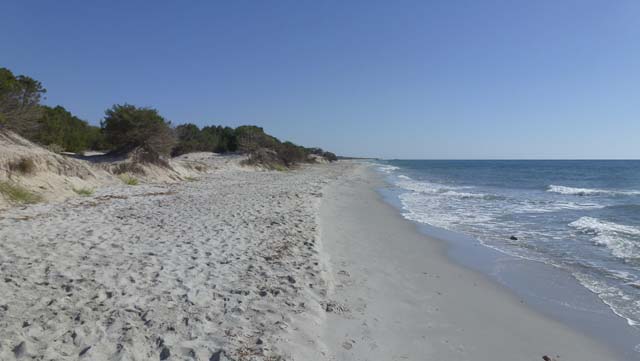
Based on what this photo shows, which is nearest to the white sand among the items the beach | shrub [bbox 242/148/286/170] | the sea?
the beach

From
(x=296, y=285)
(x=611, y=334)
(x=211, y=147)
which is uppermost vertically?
(x=211, y=147)

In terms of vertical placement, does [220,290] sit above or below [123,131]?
below

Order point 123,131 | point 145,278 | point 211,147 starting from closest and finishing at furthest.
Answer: point 145,278
point 123,131
point 211,147

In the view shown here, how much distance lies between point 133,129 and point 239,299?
63.7ft

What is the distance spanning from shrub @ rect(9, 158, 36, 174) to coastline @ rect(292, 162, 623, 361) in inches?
379

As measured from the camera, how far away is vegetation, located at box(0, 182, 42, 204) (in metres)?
10.5

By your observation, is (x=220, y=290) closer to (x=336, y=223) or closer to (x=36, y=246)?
(x=36, y=246)

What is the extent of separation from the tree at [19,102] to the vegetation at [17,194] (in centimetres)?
529

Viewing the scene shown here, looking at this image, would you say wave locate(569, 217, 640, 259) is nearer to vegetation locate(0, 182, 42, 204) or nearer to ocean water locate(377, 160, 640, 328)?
ocean water locate(377, 160, 640, 328)

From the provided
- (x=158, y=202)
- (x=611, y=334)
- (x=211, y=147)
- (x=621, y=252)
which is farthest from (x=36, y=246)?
(x=211, y=147)

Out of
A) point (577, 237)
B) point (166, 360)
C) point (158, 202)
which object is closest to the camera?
point (166, 360)

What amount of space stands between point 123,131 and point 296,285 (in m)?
19.6

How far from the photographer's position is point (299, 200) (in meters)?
15.6

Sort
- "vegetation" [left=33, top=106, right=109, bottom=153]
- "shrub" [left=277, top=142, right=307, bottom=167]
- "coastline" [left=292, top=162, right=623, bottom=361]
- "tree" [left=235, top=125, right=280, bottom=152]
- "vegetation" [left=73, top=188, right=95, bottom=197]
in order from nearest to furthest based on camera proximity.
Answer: "coastline" [left=292, top=162, right=623, bottom=361]
"vegetation" [left=73, top=188, right=95, bottom=197]
"vegetation" [left=33, top=106, right=109, bottom=153]
"tree" [left=235, top=125, right=280, bottom=152]
"shrub" [left=277, top=142, right=307, bottom=167]
